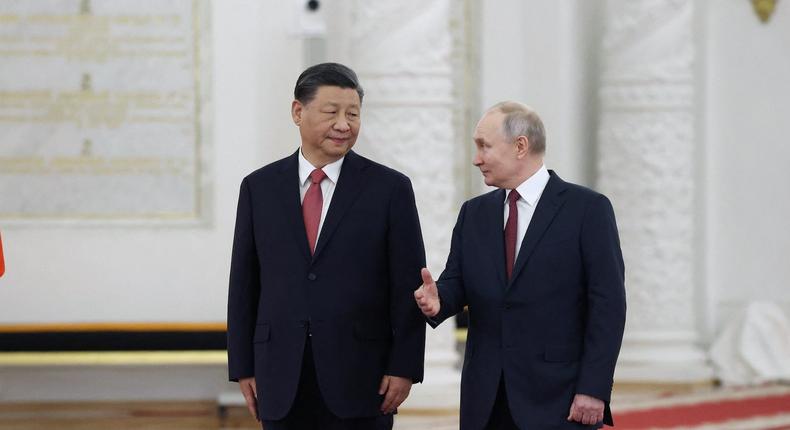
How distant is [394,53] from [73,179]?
219 centimetres

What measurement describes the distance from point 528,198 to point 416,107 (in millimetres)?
4276

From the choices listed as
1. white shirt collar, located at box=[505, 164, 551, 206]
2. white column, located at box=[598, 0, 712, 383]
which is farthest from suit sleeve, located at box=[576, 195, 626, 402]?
white column, located at box=[598, 0, 712, 383]

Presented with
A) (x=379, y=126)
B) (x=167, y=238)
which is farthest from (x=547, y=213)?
(x=167, y=238)

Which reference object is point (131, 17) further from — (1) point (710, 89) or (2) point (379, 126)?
(1) point (710, 89)

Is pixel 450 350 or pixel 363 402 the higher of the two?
pixel 363 402

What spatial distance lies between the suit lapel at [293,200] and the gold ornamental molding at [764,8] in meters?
6.77

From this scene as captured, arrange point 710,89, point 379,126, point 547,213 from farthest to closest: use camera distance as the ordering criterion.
→ 1. point 710,89
2. point 379,126
3. point 547,213

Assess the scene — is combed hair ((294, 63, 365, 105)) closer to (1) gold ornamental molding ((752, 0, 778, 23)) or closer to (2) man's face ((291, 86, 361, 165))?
(2) man's face ((291, 86, 361, 165))

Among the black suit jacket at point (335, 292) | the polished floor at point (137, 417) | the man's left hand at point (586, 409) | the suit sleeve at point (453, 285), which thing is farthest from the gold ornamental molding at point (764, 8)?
the man's left hand at point (586, 409)

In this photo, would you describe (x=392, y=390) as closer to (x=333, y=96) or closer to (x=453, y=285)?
(x=453, y=285)

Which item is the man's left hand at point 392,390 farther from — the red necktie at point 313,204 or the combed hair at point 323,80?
the combed hair at point 323,80

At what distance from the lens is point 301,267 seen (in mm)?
3990

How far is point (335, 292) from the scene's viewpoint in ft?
13.1

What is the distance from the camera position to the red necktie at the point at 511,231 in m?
3.99
